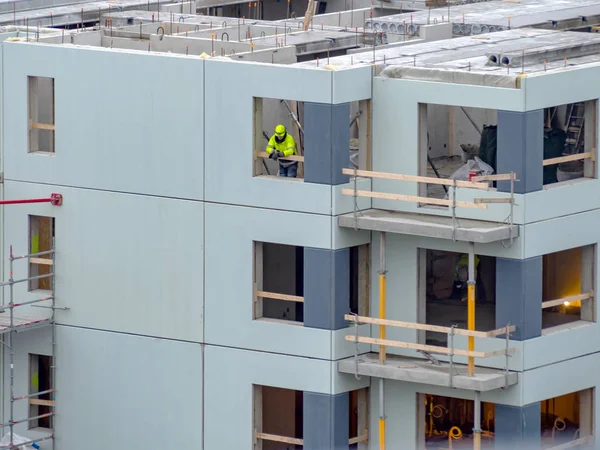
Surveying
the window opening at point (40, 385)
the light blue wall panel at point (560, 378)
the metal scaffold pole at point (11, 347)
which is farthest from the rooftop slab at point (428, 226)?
the window opening at point (40, 385)

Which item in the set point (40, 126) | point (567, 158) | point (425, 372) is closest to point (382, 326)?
point (425, 372)

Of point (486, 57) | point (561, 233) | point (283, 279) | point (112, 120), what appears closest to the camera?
point (561, 233)

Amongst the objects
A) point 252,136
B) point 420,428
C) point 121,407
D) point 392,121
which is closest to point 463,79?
point 392,121

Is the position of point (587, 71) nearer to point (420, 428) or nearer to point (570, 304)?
point (570, 304)

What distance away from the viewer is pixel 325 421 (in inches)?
1694

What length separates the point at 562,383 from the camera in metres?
43.0

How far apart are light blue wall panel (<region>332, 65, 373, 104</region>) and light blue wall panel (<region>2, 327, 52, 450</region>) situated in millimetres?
9414

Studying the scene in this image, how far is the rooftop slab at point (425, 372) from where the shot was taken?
A: 41.6 metres

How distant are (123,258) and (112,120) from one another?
3.08 m

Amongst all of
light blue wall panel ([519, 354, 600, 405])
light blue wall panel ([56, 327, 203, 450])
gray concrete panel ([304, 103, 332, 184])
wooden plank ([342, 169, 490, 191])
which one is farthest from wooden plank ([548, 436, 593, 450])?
light blue wall panel ([56, 327, 203, 450])

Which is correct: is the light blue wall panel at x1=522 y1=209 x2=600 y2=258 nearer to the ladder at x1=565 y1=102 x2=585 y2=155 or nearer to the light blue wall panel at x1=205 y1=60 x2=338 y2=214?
the ladder at x1=565 y1=102 x2=585 y2=155

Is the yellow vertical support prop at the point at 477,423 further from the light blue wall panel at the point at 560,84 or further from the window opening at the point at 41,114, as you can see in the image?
the window opening at the point at 41,114

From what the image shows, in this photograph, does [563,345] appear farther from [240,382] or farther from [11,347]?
[11,347]

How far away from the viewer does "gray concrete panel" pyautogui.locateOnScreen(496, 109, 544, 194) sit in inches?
1620
